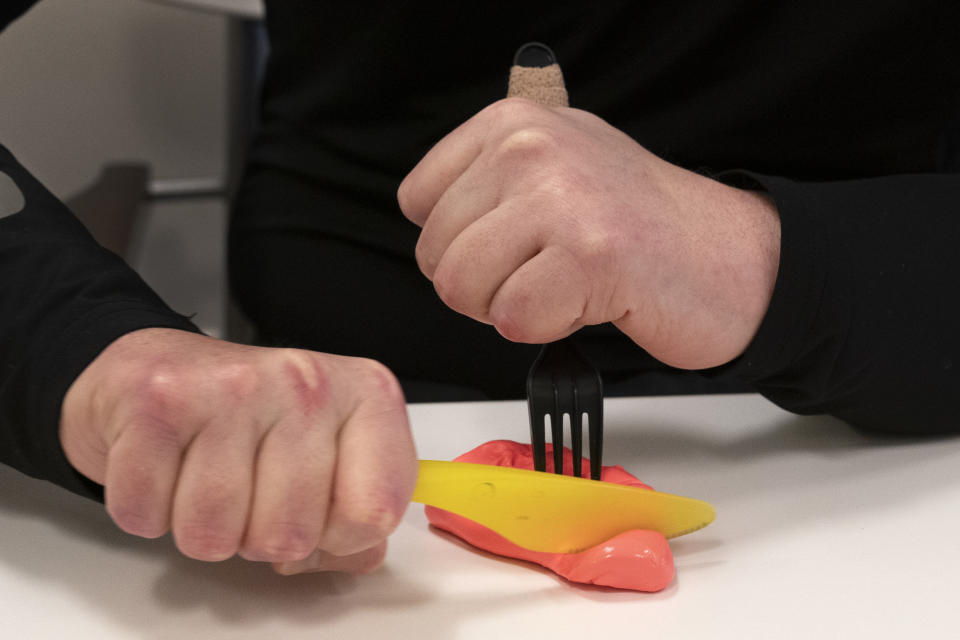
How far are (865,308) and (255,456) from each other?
42cm

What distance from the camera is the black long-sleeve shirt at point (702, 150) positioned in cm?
55

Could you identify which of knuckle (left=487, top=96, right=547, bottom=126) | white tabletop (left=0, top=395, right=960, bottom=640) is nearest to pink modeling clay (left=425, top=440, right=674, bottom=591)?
white tabletop (left=0, top=395, right=960, bottom=640)

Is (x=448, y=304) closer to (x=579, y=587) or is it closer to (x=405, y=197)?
(x=405, y=197)

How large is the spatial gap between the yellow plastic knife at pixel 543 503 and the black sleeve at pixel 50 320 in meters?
0.18

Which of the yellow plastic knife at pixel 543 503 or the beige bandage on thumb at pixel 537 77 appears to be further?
the beige bandage on thumb at pixel 537 77

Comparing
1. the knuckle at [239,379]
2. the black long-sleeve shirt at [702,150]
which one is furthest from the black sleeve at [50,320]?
the knuckle at [239,379]

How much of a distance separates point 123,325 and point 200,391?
112 mm

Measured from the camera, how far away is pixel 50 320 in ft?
1.70

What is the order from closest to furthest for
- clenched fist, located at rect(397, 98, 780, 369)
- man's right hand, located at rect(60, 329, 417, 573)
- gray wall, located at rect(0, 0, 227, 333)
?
man's right hand, located at rect(60, 329, 417, 573) < clenched fist, located at rect(397, 98, 780, 369) < gray wall, located at rect(0, 0, 227, 333)

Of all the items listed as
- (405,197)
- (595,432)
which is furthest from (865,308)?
(405,197)

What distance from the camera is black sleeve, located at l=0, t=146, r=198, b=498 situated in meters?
0.49

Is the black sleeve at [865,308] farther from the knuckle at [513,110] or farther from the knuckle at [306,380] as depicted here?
the knuckle at [306,380]

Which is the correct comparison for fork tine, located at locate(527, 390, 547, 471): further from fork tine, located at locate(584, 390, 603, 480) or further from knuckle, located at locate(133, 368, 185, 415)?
knuckle, located at locate(133, 368, 185, 415)

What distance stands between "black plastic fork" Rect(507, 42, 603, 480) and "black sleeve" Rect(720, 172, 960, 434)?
0.11 meters
